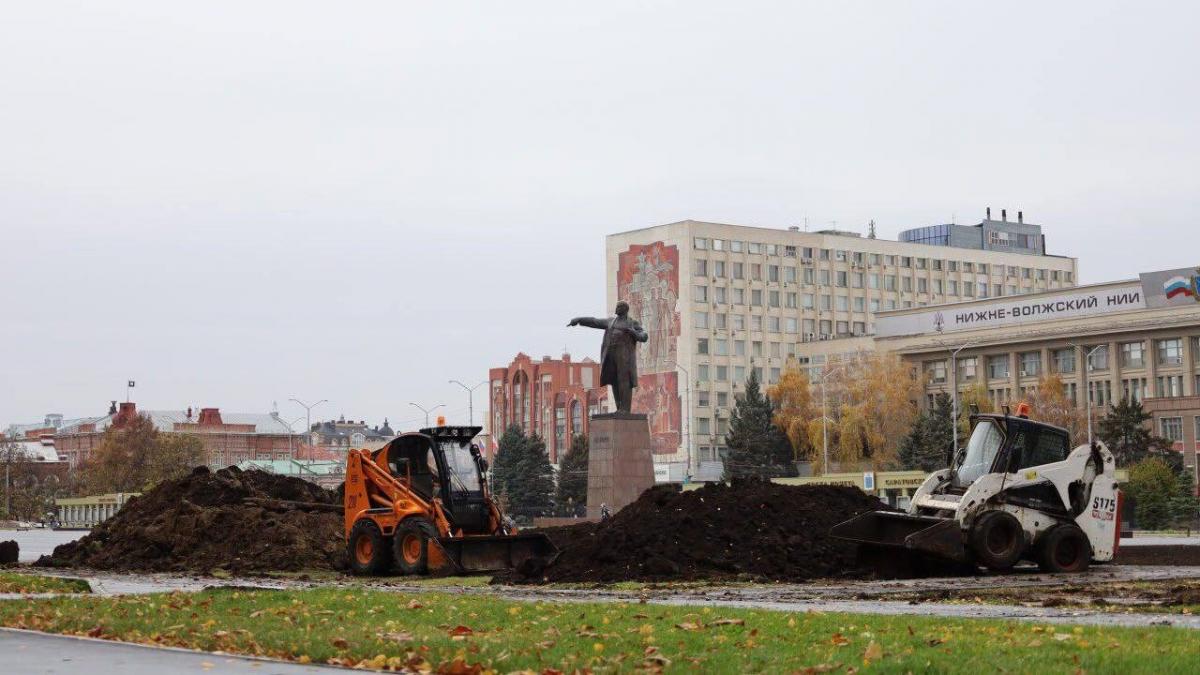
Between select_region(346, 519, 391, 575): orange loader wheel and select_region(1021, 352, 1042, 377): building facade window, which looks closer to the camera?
select_region(346, 519, 391, 575): orange loader wheel

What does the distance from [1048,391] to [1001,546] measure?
85.1m

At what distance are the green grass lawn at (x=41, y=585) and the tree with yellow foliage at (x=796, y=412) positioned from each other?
335ft

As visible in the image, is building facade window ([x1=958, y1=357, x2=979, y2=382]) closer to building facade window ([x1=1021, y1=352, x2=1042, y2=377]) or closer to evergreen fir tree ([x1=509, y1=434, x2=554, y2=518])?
building facade window ([x1=1021, y1=352, x2=1042, y2=377])

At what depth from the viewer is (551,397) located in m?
172

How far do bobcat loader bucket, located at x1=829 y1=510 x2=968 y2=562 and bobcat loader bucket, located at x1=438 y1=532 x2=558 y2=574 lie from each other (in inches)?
207

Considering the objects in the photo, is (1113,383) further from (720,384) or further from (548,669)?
(548,669)

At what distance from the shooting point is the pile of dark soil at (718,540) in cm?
2884

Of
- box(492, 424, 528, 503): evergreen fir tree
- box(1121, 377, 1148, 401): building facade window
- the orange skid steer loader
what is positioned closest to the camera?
the orange skid steer loader

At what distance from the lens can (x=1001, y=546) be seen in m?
28.7

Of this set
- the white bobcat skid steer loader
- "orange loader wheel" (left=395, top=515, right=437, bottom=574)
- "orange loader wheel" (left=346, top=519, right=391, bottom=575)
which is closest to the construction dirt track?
the white bobcat skid steer loader

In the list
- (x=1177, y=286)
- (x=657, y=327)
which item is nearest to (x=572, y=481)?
(x=657, y=327)

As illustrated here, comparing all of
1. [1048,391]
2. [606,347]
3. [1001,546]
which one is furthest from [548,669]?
[1048,391]

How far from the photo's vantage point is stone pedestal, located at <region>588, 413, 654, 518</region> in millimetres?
44750

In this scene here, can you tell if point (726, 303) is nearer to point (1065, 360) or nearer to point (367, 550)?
point (1065, 360)
